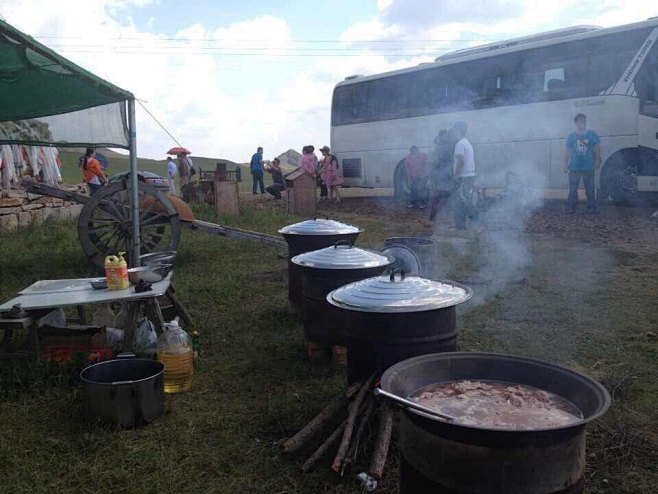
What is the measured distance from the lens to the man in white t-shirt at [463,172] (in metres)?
9.63

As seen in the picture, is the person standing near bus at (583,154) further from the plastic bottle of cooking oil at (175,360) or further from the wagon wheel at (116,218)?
the plastic bottle of cooking oil at (175,360)

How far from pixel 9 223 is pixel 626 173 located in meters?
13.0

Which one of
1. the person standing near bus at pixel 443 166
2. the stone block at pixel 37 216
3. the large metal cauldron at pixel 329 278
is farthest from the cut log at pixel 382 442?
the stone block at pixel 37 216

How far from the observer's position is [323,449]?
313cm

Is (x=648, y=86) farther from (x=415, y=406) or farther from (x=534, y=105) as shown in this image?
(x=415, y=406)

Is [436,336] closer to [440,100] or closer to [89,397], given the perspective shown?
[89,397]

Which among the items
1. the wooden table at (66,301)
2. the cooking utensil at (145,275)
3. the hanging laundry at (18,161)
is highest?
the hanging laundry at (18,161)

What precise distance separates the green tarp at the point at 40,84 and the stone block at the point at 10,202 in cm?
607

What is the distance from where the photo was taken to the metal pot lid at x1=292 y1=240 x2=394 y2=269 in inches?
170

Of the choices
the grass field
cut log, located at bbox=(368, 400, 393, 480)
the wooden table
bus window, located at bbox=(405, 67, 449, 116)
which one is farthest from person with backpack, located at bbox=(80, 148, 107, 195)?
cut log, located at bbox=(368, 400, 393, 480)

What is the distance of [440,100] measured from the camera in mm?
15703

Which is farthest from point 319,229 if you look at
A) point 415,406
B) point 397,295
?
point 415,406

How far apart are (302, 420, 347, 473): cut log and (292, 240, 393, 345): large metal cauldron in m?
1.16

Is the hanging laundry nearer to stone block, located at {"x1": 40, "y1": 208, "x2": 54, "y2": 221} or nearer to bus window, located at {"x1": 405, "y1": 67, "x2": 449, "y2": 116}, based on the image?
stone block, located at {"x1": 40, "y1": 208, "x2": 54, "y2": 221}
